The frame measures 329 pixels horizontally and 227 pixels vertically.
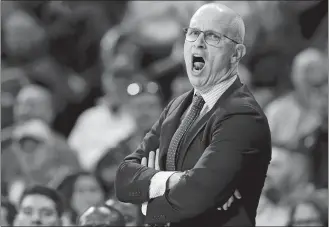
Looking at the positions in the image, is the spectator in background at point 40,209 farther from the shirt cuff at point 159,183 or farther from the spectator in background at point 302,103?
the shirt cuff at point 159,183

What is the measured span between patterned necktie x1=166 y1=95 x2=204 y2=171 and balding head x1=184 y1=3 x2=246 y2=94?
6 centimetres

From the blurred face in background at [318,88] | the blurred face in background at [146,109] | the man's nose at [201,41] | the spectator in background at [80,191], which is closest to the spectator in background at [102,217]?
the spectator in background at [80,191]

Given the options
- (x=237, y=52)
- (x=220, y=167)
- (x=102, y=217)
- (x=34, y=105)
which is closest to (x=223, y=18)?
(x=237, y=52)

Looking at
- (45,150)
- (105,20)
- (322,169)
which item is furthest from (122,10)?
(322,169)

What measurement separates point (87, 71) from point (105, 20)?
0.51m

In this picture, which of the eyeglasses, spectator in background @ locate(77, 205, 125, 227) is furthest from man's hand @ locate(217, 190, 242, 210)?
spectator in background @ locate(77, 205, 125, 227)

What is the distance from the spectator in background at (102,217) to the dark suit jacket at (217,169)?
199 cm

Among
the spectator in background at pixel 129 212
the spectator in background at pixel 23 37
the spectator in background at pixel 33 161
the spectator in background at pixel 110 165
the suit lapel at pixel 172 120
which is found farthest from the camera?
the spectator in background at pixel 23 37

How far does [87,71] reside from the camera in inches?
257

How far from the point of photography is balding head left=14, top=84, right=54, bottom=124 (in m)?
6.12

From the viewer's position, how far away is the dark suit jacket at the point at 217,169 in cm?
246

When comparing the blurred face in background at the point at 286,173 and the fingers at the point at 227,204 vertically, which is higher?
the fingers at the point at 227,204

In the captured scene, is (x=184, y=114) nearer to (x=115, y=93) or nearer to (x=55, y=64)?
(x=115, y=93)

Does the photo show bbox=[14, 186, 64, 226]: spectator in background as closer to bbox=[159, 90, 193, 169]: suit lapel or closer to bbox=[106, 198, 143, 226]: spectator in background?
bbox=[106, 198, 143, 226]: spectator in background
